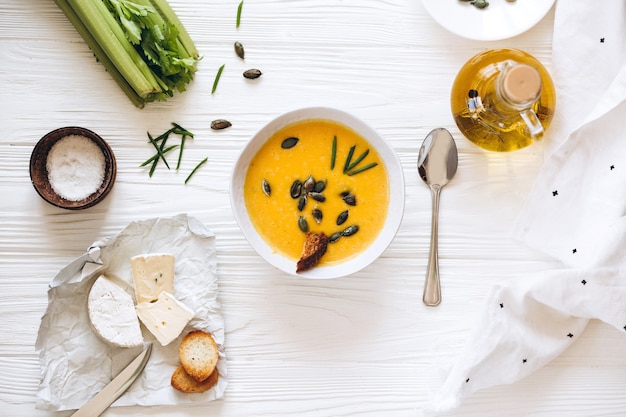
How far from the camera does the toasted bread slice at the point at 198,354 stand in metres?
1.47

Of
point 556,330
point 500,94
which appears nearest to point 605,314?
point 556,330

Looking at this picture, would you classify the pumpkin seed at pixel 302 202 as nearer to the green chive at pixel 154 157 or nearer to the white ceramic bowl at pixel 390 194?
the white ceramic bowl at pixel 390 194

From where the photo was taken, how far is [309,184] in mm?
1438

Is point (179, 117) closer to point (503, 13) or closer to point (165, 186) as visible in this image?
point (165, 186)

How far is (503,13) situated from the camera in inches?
61.5

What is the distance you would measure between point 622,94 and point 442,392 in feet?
2.96

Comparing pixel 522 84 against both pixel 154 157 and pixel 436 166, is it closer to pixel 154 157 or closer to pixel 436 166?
pixel 436 166

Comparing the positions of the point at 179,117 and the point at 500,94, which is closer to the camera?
the point at 500,94

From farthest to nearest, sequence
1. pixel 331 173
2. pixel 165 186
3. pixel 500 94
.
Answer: pixel 165 186, pixel 331 173, pixel 500 94

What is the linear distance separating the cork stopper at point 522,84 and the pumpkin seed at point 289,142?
0.53m

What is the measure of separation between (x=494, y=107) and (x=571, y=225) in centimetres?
43

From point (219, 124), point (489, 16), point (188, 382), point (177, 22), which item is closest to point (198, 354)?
point (188, 382)

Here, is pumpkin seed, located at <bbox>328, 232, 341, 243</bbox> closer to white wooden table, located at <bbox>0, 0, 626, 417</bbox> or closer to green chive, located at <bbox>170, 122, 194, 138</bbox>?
white wooden table, located at <bbox>0, 0, 626, 417</bbox>

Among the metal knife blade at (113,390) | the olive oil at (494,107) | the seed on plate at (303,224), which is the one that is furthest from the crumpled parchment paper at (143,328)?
the olive oil at (494,107)
